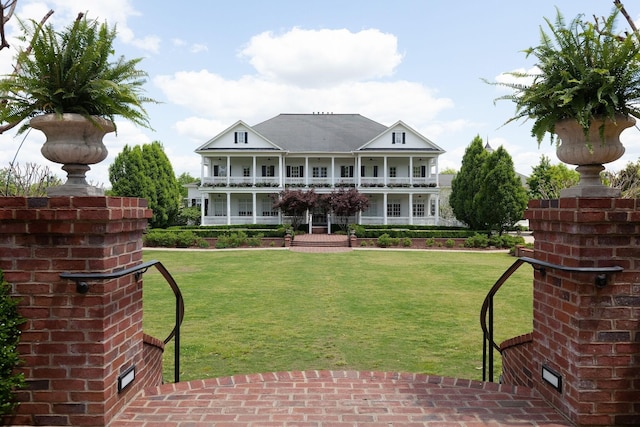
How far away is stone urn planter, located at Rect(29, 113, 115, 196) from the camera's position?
9.59ft

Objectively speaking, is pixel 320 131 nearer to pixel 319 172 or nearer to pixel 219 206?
pixel 319 172

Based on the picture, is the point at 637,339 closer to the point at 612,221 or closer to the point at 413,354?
the point at 612,221

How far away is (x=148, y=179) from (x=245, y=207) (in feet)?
27.4

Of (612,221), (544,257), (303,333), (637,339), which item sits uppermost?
(612,221)

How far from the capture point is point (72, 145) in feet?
9.75

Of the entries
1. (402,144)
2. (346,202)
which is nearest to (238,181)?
(346,202)

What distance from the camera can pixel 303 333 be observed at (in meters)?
7.04

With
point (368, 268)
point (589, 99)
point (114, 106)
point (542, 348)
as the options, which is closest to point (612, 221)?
point (589, 99)

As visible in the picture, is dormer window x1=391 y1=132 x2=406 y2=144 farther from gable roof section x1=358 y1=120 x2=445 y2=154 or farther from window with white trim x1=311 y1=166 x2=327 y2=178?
window with white trim x1=311 y1=166 x2=327 y2=178

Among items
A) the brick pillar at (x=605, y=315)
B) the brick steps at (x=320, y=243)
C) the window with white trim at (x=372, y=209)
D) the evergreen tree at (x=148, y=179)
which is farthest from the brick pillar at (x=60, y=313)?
the window with white trim at (x=372, y=209)

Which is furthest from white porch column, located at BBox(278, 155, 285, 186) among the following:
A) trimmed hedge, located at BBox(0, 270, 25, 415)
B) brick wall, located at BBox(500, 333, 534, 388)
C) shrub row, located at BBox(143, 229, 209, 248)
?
trimmed hedge, located at BBox(0, 270, 25, 415)

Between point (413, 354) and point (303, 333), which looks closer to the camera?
point (413, 354)

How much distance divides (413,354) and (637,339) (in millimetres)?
3480

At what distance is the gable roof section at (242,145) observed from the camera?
34.1 metres
